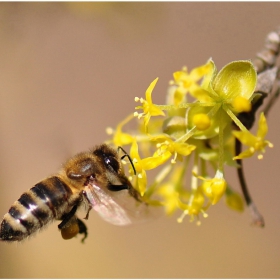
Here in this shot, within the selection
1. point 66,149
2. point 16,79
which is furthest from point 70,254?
point 66,149

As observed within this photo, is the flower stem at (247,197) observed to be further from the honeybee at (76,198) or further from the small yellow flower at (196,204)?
the honeybee at (76,198)

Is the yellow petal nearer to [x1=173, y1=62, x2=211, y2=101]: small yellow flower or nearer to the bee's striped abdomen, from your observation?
[x1=173, y1=62, x2=211, y2=101]: small yellow flower

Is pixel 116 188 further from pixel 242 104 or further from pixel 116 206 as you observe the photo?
pixel 242 104

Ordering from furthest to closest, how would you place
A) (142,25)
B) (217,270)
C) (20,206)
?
1. (217,270)
2. (142,25)
3. (20,206)

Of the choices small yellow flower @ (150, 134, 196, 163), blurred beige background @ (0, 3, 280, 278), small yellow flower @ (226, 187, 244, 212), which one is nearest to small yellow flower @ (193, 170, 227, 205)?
small yellow flower @ (150, 134, 196, 163)

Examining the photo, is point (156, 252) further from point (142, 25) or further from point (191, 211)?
point (191, 211)

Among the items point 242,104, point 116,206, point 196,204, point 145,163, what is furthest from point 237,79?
point 116,206

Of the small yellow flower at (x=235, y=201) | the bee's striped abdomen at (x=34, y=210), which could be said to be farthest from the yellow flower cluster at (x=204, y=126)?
the bee's striped abdomen at (x=34, y=210)
